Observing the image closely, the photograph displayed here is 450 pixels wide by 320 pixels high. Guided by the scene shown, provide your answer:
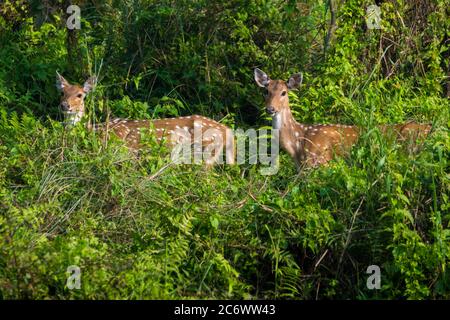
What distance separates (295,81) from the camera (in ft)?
36.0

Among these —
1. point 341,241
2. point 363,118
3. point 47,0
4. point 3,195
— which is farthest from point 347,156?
point 47,0

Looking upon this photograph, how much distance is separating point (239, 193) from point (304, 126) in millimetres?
1852

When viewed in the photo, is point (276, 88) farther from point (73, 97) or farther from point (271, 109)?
point (73, 97)

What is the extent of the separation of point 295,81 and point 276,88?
0.81 ft

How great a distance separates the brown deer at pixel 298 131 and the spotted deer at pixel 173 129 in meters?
0.52

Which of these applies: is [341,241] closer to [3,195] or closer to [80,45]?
[3,195]

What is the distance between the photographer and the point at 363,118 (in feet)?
31.6

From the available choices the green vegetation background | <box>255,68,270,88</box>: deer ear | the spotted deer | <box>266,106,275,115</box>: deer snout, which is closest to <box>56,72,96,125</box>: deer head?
the spotted deer

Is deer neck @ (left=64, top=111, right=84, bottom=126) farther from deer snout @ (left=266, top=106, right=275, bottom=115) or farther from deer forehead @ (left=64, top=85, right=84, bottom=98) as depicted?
deer snout @ (left=266, top=106, right=275, bottom=115)

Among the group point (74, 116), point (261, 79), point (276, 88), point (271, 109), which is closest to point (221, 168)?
point (271, 109)

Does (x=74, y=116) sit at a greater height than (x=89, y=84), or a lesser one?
lesser

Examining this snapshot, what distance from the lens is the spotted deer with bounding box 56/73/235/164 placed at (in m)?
10.5

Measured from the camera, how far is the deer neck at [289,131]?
10.7 meters

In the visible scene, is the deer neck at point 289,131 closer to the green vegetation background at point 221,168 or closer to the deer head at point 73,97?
the green vegetation background at point 221,168
